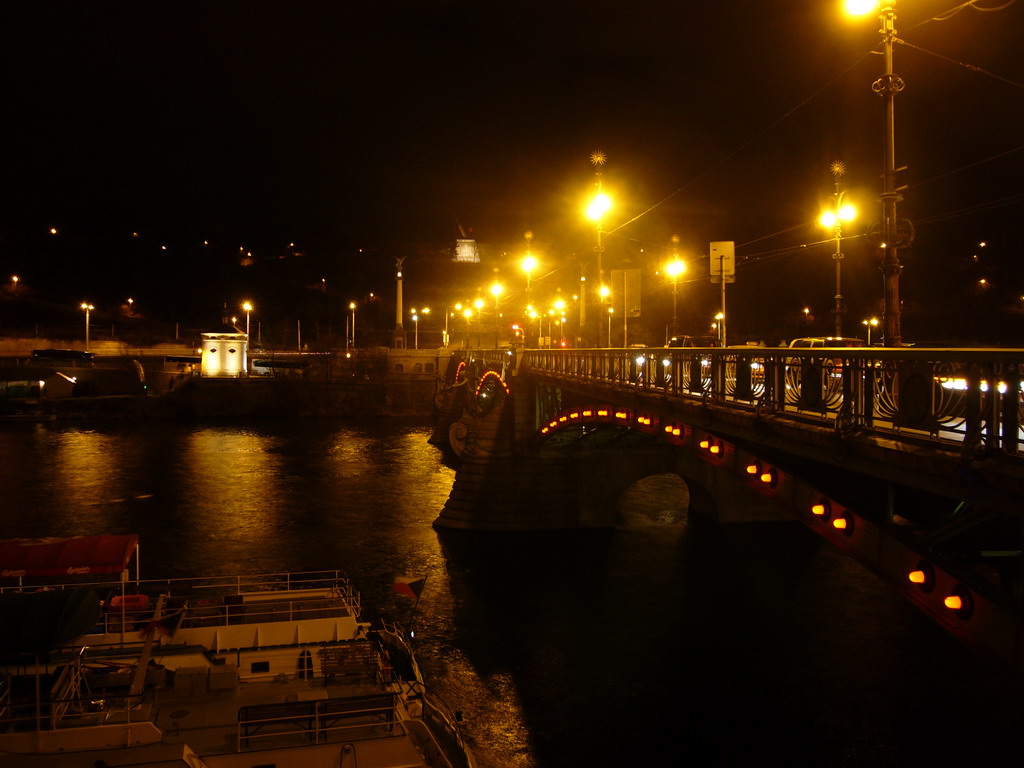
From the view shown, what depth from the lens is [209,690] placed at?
11.6 m

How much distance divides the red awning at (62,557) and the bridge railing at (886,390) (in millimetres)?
11341

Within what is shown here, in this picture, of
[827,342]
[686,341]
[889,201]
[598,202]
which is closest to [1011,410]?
[889,201]

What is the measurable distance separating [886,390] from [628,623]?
1235 cm

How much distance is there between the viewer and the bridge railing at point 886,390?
5.43m

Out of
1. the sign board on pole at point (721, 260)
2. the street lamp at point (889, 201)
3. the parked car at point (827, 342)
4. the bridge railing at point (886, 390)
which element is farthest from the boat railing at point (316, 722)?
the sign board on pole at point (721, 260)

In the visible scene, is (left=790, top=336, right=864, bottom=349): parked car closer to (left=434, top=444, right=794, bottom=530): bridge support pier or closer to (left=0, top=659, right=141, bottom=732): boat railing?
(left=434, top=444, right=794, bottom=530): bridge support pier

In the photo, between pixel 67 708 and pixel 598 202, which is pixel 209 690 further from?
pixel 598 202

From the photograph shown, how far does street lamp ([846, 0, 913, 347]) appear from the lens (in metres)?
8.42

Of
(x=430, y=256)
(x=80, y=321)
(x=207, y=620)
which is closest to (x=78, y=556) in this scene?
(x=207, y=620)

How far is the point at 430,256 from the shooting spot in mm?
148375

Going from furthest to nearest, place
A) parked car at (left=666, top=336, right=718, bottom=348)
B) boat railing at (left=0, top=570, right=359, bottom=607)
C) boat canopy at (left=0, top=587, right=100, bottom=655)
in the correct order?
1. parked car at (left=666, top=336, right=718, bottom=348)
2. boat railing at (left=0, top=570, right=359, bottom=607)
3. boat canopy at (left=0, top=587, right=100, bottom=655)

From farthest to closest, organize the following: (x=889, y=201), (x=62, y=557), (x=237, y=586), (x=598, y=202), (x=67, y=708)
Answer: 1. (x=598, y=202)
2. (x=237, y=586)
3. (x=62, y=557)
4. (x=67, y=708)
5. (x=889, y=201)

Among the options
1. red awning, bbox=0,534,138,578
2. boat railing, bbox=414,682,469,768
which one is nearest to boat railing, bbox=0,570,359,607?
red awning, bbox=0,534,138,578

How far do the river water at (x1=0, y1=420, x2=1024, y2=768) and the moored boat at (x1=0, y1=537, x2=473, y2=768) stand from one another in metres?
2.14
